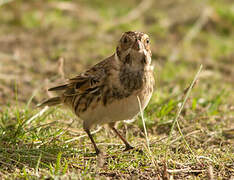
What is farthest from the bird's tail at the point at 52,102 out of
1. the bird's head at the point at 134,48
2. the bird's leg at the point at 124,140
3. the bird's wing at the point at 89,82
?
the bird's head at the point at 134,48

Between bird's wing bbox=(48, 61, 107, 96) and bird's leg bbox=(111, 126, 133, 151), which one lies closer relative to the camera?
bird's wing bbox=(48, 61, 107, 96)

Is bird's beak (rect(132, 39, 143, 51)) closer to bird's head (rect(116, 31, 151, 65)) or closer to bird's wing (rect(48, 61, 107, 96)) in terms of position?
bird's head (rect(116, 31, 151, 65))

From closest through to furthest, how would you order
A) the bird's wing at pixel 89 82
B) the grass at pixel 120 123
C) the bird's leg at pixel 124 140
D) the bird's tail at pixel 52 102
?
the grass at pixel 120 123
the bird's wing at pixel 89 82
the bird's leg at pixel 124 140
the bird's tail at pixel 52 102

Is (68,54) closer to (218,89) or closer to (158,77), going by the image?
(158,77)

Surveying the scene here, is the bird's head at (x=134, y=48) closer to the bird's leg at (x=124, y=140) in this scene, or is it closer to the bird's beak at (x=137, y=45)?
the bird's beak at (x=137, y=45)

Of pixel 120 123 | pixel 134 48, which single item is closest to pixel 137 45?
pixel 134 48

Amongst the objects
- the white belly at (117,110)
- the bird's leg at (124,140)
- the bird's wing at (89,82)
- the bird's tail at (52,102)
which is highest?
the bird's wing at (89,82)

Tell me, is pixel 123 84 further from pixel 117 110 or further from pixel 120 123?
pixel 120 123

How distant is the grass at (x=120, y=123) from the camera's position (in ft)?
12.8

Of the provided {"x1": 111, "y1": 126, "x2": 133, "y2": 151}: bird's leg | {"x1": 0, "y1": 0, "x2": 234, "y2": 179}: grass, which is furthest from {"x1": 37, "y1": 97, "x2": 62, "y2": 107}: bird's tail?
{"x1": 111, "y1": 126, "x2": 133, "y2": 151}: bird's leg

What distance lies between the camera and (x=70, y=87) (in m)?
4.70

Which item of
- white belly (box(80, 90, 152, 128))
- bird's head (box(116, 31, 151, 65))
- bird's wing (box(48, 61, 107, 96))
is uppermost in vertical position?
bird's head (box(116, 31, 151, 65))

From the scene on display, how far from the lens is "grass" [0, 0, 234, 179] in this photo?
154 inches

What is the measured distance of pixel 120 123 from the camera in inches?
199
